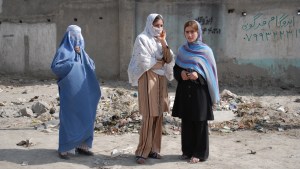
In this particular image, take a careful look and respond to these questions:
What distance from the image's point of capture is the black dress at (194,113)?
15.2 ft

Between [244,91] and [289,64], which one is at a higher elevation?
[289,64]

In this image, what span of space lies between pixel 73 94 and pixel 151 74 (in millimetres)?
928

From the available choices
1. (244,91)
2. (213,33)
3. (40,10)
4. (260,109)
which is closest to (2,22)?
(40,10)

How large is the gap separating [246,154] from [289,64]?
504cm

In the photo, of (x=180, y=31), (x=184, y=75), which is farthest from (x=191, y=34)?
(x=180, y=31)

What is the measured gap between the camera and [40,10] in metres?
11.2

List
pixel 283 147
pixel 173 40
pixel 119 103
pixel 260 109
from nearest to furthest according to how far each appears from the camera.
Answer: pixel 283 147 < pixel 260 109 < pixel 119 103 < pixel 173 40

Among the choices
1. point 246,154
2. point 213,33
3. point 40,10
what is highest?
point 40,10

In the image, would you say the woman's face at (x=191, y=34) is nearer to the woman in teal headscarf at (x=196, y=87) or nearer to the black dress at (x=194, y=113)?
the woman in teal headscarf at (x=196, y=87)

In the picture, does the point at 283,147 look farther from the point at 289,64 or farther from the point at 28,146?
the point at 289,64

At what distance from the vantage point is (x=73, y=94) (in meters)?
4.81

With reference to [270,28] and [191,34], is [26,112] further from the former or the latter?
[270,28]

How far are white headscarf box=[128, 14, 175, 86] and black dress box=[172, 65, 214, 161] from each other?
0.30 metres

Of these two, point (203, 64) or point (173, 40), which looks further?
point (173, 40)
